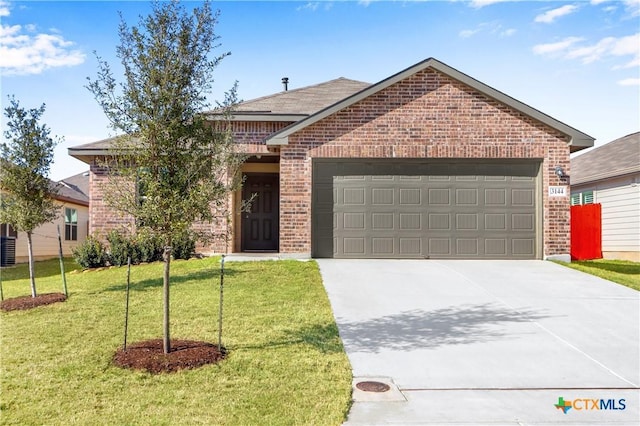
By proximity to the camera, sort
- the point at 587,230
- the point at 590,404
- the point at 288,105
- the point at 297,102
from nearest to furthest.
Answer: the point at 590,404 < the point at 288,105 < the point at 297,102 < the point at 587,230

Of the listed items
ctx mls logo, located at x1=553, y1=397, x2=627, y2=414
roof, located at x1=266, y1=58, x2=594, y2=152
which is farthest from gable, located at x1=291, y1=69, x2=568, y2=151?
ctx mls logo, located at x1=553, y1=397, x2=627, y2=414

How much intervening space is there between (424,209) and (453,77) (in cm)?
368

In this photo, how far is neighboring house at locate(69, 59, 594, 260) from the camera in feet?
41.9

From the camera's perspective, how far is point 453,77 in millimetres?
12805

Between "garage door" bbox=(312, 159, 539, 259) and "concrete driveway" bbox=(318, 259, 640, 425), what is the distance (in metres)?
1.60

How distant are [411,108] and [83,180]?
29.3 metres

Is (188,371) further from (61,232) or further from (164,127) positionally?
(61,232)

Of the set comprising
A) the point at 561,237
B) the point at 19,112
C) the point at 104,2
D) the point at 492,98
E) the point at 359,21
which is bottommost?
the point at 561,237

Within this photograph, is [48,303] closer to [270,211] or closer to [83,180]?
[270,211]

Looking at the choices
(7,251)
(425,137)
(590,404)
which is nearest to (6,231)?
(7,251)

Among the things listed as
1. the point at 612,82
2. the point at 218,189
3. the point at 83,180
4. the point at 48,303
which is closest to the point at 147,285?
the point at 48,303

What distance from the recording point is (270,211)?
645 inches

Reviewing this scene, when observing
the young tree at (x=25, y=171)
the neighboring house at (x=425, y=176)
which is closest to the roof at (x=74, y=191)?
the young tree at (x=25, y=171)

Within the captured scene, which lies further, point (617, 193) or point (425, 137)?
point (617, 193)
